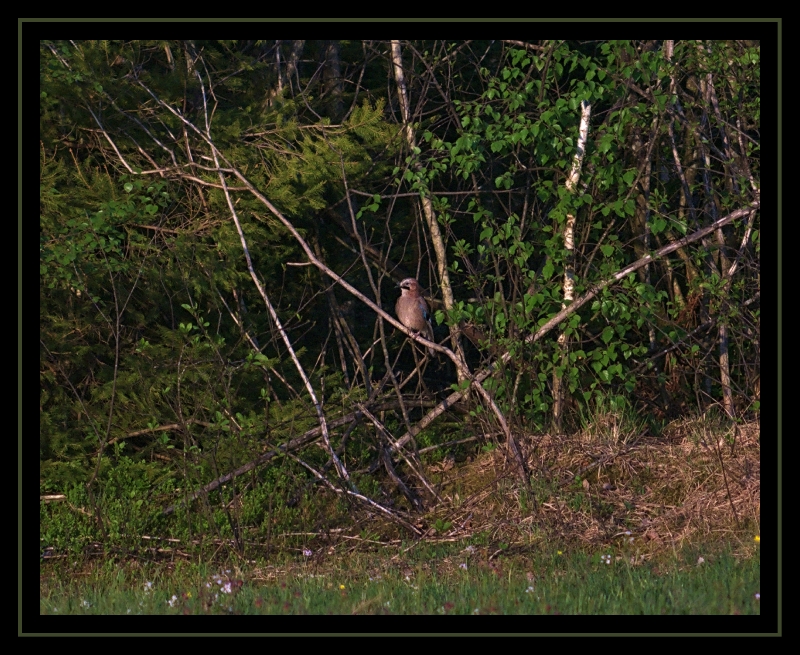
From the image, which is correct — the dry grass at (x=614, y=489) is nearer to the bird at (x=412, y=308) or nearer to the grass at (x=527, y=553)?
the grass at (x=527, y=553)

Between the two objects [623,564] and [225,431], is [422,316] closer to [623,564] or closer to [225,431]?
[225,431]

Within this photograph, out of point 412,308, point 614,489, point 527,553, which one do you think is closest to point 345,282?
point 412,308

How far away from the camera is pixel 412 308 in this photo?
35.0 ft

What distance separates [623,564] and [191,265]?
496 cm

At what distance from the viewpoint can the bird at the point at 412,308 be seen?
10.6 meters

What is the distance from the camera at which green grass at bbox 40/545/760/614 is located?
240 inches

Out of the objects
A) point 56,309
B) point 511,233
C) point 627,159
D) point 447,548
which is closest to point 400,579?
point 447,548

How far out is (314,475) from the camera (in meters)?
9.91

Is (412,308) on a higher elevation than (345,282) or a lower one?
lower

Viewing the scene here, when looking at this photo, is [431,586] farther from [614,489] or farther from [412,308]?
[412,308]

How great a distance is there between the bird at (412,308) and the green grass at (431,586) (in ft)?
9.18

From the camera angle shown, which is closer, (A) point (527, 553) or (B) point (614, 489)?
(A) point (527, 553)

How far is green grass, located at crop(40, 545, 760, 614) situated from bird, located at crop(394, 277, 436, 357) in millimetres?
2798

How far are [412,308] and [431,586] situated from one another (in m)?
4.29
